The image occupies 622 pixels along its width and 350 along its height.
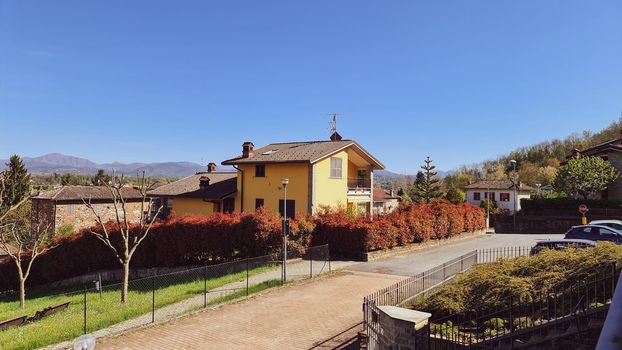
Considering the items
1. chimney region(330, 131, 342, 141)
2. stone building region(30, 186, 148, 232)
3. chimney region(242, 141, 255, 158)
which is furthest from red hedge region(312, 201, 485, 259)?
stone building region(30, 186, 148, 232)

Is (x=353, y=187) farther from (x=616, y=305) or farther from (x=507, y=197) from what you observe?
(x=507, y=197)

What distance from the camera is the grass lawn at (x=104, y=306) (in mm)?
11758

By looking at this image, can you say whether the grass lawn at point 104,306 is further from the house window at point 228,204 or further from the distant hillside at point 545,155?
the distant hillside at point 545,155

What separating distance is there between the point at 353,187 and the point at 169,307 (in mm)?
21399

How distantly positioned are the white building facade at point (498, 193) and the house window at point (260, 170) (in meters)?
41.7

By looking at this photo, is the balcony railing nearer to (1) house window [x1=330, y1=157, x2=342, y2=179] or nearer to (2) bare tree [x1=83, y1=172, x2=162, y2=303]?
(1) house window [x1=330, y1=157, x2=342, y2=179]

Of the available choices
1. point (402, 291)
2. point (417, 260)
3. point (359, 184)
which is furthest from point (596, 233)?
point (359, 184)

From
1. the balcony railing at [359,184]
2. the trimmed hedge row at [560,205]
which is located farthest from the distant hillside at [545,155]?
the balcony railing at [359,184]

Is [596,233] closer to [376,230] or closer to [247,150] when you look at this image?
[376,230]

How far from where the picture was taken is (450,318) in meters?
9.76

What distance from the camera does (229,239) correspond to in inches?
892

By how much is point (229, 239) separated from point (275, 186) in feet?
27.8

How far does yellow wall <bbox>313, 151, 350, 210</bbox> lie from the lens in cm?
2927

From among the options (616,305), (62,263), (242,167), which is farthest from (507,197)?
(616,305)
